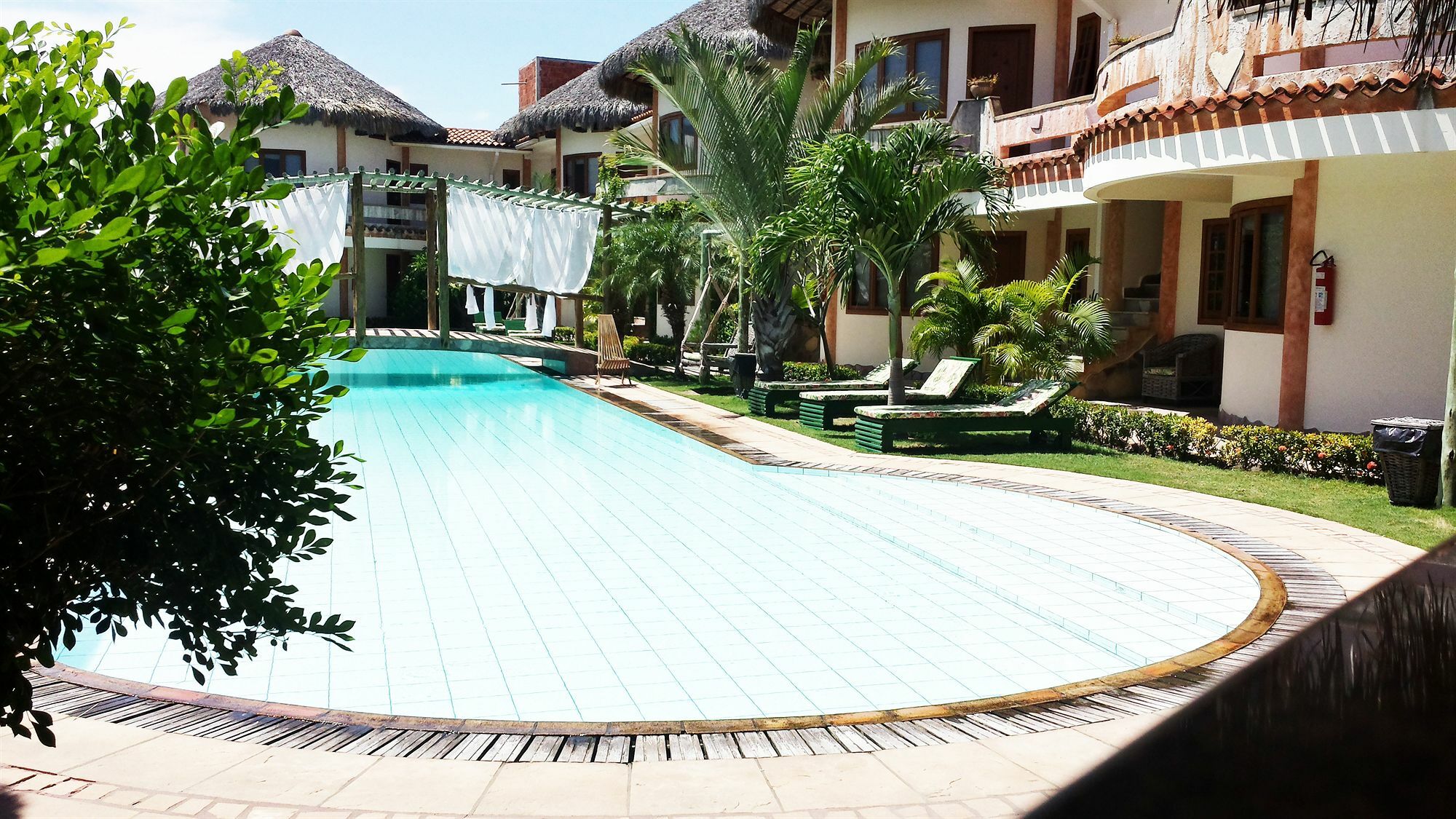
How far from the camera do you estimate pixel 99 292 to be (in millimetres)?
2551

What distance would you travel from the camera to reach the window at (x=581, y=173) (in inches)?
1458

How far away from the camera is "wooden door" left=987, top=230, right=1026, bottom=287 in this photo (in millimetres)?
20688

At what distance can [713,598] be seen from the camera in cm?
754

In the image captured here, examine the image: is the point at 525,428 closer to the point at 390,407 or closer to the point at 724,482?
the point at 390,407

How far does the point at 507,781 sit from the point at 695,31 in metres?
25.4

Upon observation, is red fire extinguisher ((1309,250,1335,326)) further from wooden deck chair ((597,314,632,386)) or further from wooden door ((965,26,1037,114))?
wooden deck chair ((597,314,632,386))

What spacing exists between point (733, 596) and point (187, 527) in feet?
16.2

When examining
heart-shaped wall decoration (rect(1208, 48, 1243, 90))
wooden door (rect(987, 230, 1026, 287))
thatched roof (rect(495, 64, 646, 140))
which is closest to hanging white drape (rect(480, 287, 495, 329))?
thatched roof (rect(495, 64, 646, 140))

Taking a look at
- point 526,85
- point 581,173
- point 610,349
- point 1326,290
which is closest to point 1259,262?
point 1326,290

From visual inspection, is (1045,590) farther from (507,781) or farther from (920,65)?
(920,65)

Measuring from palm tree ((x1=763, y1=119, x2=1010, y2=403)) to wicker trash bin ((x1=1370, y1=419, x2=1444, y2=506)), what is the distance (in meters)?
5.11

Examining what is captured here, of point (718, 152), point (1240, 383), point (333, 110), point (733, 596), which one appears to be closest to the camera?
point (733, 596)

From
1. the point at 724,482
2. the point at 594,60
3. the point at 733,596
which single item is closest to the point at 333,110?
the point at 594,60

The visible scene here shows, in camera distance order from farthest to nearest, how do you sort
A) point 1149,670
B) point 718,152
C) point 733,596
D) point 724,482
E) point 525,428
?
point 718,152, point 525,428, point 724,482, point 733,596, point 1149,670
